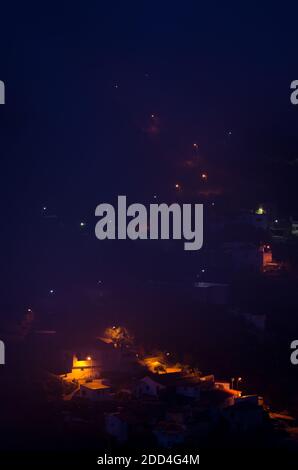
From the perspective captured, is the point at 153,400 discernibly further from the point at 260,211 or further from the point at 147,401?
the point at 260,211

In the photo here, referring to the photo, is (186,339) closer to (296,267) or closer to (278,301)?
(278,301)

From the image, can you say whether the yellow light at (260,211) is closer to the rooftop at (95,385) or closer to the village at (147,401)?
the village at (147,401)

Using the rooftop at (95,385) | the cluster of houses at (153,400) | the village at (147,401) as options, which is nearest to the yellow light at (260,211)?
the village at (147,401)

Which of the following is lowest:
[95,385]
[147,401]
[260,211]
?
[147,401]

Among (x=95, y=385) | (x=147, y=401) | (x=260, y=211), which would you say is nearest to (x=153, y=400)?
(x=147, y=401)

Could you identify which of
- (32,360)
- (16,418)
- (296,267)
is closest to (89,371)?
(32,360)


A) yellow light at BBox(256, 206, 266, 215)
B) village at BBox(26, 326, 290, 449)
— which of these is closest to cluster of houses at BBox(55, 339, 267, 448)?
village at BBox(26, 326, 290, 449)

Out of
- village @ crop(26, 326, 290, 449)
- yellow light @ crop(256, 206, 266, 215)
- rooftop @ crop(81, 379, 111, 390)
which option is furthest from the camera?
yellow light @ crop(256, 206, 266, 215)

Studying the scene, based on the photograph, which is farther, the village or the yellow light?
the yellow light

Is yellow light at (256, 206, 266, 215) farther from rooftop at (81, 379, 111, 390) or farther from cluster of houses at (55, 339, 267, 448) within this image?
rooftop at (81, 379, 111, 390)
